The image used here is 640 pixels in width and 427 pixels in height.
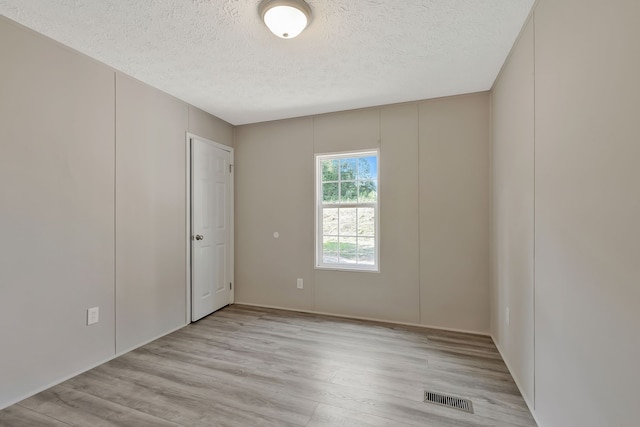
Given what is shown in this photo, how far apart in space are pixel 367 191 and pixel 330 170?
563mm

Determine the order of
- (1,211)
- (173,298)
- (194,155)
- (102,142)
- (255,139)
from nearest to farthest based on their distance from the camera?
(1,211), (102,142), (173,298), (194,155), (255,139)

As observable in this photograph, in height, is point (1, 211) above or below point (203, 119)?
below

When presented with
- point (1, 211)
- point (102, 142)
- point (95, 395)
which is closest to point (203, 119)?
point (102, 142)

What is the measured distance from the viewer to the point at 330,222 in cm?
355

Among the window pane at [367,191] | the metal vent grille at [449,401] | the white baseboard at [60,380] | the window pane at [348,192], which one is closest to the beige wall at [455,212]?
the window pane at [367,191]

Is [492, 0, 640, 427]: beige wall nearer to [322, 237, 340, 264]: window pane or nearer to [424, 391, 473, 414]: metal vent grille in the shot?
[424, 391, 473, 414]: metal vent grille

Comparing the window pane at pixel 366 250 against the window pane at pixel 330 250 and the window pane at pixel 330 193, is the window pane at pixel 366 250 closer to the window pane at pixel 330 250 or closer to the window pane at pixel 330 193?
the window pane at pixel 330 250

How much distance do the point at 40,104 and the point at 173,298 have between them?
6.69 ft

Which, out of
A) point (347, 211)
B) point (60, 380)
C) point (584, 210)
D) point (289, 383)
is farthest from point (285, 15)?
point (60, 380)

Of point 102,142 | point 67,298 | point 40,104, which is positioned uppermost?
point 40,104

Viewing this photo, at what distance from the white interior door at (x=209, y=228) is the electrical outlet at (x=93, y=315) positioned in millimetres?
1002

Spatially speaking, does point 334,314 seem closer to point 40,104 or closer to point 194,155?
point 194,155

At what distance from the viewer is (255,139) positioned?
384 cm

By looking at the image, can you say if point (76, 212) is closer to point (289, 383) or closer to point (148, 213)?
point (148, 213)
